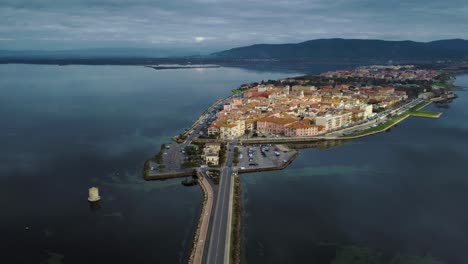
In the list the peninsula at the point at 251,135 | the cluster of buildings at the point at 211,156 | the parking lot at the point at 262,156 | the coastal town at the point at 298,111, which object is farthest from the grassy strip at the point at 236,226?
the coastal town at the point at 298,111

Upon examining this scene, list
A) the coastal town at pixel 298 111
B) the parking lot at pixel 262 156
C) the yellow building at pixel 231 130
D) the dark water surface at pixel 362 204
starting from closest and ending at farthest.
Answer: the dark water surface at pixel 362 204 < the parking lot at pixel 262 156 < the yellow building at pixel 231 130 < the coastal town at pixel 298 111

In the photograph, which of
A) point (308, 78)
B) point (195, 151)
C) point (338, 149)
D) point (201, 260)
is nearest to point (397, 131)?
point (338, 149)

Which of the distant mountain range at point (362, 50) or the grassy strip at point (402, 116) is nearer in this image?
the grassy strip at point (402, 116)

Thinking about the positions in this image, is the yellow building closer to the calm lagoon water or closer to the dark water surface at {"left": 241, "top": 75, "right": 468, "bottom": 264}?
the calm lagoon water

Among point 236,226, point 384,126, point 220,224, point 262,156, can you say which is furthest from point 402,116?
point 220,224

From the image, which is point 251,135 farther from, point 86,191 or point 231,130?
point 86,191

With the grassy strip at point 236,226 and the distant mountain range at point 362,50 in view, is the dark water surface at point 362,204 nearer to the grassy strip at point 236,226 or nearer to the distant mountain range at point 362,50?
the grassy strip at point 236,226

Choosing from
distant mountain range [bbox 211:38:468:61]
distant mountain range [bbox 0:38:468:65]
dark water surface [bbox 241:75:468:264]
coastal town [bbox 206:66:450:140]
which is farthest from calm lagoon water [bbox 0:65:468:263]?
distant mountain range [bbox 211:38:468:61]
